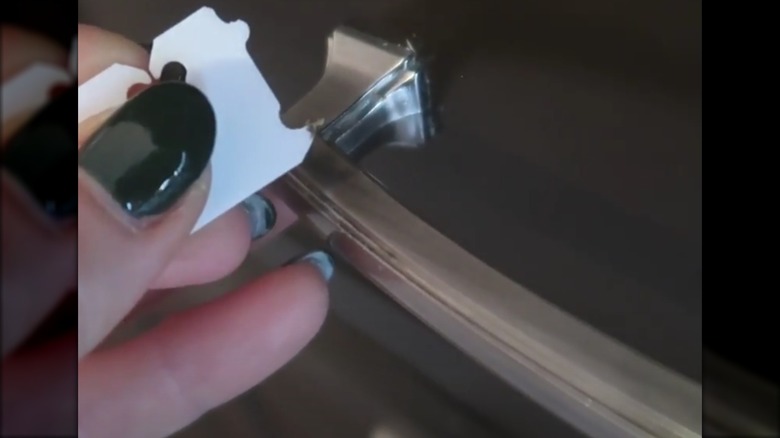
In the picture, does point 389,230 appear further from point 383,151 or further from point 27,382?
point 27,382

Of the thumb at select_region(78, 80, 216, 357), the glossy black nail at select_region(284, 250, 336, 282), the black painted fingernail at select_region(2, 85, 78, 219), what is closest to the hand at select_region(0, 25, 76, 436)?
the black painted fingernail at select_region(2, 85, 78, 219)

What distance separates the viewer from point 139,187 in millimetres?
253

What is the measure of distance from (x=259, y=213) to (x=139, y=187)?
4.7 inches

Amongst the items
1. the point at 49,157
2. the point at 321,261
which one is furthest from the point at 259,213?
the point at 49,157

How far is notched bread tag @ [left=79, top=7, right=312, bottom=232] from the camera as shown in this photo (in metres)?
0.29

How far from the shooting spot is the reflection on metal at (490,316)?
0.89ft

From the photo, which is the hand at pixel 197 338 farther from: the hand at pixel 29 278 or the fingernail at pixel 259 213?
the hand at pixel 29 278

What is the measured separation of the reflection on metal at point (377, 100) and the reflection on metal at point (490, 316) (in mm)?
15

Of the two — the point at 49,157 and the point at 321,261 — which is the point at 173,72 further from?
the point at 49,157

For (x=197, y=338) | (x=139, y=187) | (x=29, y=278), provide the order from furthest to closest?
(x=197, y=338), (x=139, y=187), (x=29, y=278)

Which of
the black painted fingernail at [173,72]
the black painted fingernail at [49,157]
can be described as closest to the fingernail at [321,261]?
the black painted fingernail at [173,72]

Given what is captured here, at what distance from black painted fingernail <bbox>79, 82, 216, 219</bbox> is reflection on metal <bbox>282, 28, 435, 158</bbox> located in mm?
106

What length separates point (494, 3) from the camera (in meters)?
0.39

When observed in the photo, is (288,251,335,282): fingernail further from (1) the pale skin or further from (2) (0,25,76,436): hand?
(2) (0,25,76,436): hand
